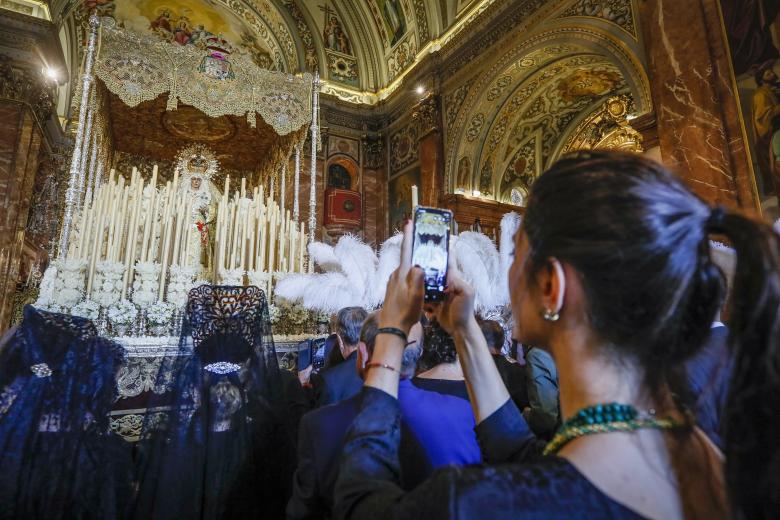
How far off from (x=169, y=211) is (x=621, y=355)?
14.4 feet

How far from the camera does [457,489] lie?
1.98ft

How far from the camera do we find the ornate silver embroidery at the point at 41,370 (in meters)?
2.11

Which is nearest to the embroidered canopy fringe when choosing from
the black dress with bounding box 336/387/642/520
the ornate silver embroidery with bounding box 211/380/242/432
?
the ornate silver embroidery with bounding box 211/380/242/432

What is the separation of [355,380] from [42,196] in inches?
423

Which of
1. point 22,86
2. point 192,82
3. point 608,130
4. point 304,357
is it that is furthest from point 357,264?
point 608,130

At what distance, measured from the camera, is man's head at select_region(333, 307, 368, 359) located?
7.66ft

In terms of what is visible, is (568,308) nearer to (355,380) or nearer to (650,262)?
(650,262)

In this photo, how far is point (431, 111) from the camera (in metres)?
9.82

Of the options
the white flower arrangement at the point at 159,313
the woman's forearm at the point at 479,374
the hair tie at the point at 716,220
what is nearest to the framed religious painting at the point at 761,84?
the woman's forearm at the point at 479,374

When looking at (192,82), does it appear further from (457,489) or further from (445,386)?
(457,489)

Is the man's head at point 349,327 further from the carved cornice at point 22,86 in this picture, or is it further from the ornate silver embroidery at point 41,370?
the carved cornice at point 22,86

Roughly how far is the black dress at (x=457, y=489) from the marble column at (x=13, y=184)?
29.1 ft

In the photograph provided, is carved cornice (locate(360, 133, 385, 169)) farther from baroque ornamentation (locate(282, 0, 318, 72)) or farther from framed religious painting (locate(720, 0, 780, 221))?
framed religious painting (locate(720, 0, 780, 221))

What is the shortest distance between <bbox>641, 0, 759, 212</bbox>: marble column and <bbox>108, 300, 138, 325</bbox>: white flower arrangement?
5.37m
